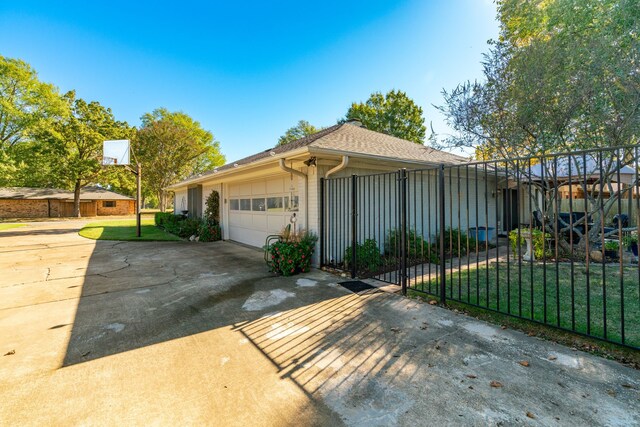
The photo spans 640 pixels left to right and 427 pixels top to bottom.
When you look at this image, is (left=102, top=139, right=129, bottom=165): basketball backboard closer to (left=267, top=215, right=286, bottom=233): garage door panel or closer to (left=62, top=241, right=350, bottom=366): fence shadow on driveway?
(left=62, top=241, right=350, bottom=366): fence shadow on driveway

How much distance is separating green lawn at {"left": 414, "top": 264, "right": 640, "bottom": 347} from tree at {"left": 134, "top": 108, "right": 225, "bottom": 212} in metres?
31.1

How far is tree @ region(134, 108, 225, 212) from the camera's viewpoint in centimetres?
2902

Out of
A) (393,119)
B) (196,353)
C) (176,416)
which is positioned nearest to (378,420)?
(176,416)

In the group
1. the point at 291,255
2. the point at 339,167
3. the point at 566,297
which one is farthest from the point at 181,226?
the point at 566,297

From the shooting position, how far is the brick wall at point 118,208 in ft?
116

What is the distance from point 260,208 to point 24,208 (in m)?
36.3

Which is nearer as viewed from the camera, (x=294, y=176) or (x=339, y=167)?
(x=339, y=167)

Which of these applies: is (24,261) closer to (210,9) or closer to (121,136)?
(210,9)

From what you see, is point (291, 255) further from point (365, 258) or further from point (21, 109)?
point (21, 109)

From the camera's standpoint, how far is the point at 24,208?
30.2 metres

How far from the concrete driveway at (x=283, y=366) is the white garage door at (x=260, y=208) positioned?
138 inches

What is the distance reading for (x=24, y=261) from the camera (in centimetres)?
772

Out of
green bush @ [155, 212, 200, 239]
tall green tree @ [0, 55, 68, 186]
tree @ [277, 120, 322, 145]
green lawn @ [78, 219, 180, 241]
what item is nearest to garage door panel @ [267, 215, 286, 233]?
green bush @ [155, 212, 200, 239]

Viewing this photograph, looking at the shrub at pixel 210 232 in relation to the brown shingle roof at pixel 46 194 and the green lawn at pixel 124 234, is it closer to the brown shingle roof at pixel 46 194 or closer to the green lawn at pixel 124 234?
the green lawn at pixel 124 234
